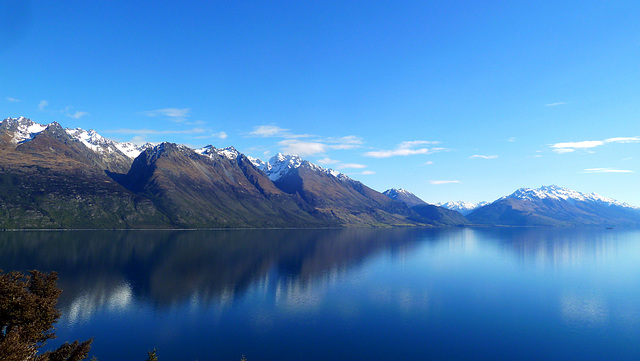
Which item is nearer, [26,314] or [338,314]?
[26,314]

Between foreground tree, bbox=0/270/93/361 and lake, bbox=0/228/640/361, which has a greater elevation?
foreground tree, bbox=0/270/93/361

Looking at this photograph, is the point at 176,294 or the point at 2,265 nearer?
the point at 176,294

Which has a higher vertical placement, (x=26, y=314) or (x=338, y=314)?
(x=26, y=314)

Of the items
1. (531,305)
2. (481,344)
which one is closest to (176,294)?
(481,344)

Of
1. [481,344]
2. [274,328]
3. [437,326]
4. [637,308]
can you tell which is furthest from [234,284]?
[637,308]

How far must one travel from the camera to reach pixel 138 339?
8762 cm

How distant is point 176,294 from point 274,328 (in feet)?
176

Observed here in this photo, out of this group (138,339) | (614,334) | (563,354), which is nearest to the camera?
(563,354)

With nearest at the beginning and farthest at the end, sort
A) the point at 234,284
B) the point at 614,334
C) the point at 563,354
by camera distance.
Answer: the point at 563,354
the point at 614,334
the point at 234,284

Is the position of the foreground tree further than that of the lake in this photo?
No

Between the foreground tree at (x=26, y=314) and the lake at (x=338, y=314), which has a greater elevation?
the foreground tree at (x=26, y=314)

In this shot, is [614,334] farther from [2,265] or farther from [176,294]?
[2,265]

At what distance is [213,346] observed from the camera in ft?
275

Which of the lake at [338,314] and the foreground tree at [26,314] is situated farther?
the lake at [338,314]
